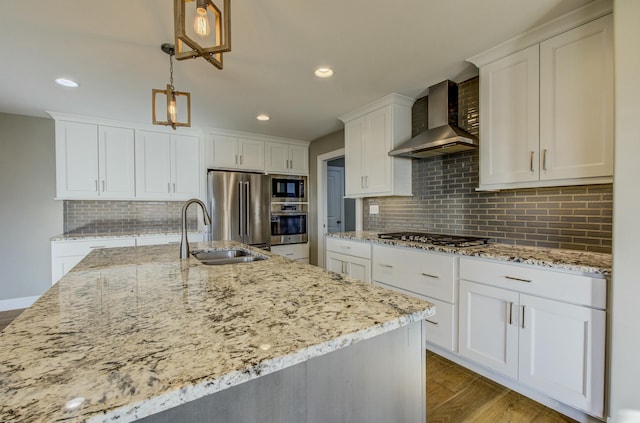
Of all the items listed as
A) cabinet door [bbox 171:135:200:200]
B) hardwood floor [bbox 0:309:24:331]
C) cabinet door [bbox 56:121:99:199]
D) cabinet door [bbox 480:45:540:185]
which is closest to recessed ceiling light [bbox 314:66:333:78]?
cabinet door [bbox 480:45:540:185]

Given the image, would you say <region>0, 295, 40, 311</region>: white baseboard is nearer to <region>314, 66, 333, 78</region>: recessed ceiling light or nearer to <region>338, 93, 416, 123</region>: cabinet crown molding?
<region>314, 66, 333, 78</region>: recessed ceiling light

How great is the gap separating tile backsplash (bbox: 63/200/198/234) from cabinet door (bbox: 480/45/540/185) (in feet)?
Answer: 12.3

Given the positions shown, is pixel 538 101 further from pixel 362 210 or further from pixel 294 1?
pixel 362 210

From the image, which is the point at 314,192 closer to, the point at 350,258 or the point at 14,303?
the point at 350,258

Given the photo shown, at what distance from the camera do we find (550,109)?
6.09 ft

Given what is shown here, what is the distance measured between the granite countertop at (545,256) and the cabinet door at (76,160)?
3.73m

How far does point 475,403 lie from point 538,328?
59 centimetres

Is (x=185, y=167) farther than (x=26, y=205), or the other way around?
(x=185, y=167)

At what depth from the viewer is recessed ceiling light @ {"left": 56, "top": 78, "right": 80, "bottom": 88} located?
2.50 metres

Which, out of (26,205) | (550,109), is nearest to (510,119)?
(550,109)

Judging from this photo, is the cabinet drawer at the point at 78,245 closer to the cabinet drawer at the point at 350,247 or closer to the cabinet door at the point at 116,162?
the cabinet door at the point at 116,162

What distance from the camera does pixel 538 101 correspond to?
6.26 feet

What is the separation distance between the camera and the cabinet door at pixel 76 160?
336 cm

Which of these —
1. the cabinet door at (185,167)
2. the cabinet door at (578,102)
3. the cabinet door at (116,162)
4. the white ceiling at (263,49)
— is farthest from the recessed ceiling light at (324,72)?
the cabinet door at (116,162)
